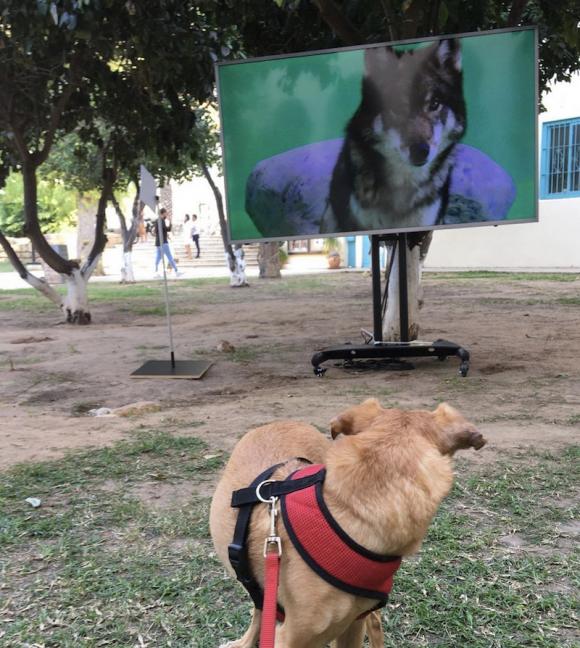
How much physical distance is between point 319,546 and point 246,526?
1.03ft

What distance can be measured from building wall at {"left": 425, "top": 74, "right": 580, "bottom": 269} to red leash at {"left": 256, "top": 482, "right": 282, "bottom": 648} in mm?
18293

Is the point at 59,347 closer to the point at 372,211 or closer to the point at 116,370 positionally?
the point at 116,370

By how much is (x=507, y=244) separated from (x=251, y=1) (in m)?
15.8

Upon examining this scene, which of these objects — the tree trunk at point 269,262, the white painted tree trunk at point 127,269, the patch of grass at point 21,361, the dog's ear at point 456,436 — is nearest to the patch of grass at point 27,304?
the white painted tree trunk at point 127,269

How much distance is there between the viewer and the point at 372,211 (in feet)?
21.6

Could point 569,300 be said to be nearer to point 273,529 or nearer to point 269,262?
point 269,262

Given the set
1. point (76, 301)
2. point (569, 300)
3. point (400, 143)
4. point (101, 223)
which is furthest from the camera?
point (569, 300)

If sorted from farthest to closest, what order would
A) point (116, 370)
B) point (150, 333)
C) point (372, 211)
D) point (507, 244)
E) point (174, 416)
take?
1. point (507, 244)
2. point (150, 333)
3. point (116, 370)
4. point (372, 211)
5. point (174, 416)

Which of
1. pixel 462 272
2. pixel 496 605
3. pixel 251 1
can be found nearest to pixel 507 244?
pixel 462 272

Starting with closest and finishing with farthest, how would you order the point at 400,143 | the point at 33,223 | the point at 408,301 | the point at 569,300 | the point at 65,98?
the point at 400,143 → the point at 408,301 → the point at 65,98 → the point at 33,223 → the point at 569,300

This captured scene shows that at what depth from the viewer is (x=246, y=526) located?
1980mm

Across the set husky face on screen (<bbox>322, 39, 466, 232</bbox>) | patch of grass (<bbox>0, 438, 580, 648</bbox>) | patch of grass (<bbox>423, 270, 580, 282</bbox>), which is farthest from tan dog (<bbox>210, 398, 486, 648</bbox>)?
patch of grass (<bbox>423, 270, 580, 282</bbox>)

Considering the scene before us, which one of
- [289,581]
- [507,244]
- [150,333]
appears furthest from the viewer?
[507,244]

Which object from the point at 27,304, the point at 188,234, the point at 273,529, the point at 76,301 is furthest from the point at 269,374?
the point at 188,234
